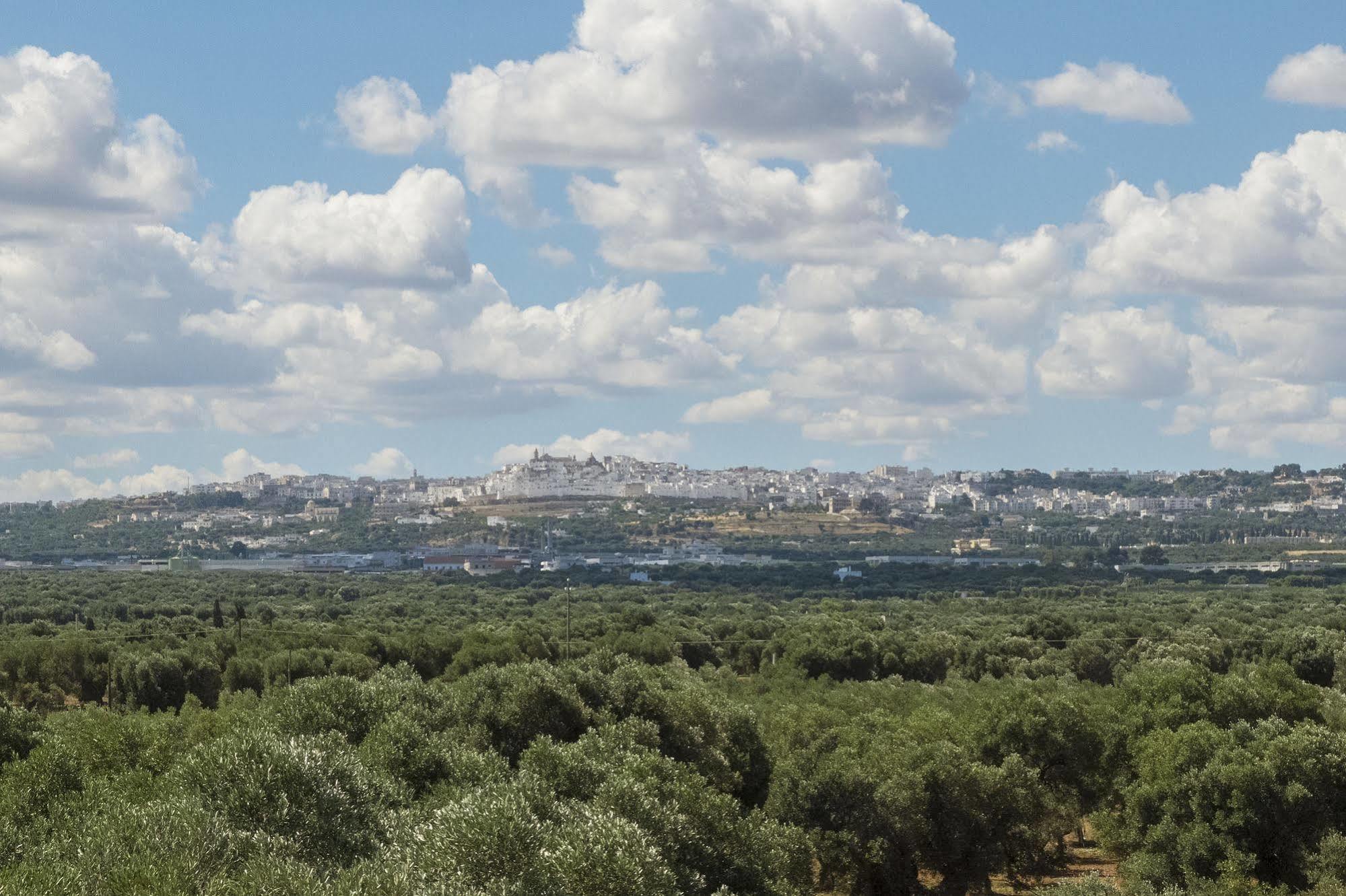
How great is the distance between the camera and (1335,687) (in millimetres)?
51312

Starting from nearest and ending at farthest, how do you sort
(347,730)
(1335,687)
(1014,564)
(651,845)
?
(651,845) → (347,730) → (1335,687) → (1014,564)

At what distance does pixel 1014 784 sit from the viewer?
34438 millimetres

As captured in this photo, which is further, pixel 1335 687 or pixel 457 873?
pixel 1335 687

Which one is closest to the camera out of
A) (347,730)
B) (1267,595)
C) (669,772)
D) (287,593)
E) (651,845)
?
(651,845)

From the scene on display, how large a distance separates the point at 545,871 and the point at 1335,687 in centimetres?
4039

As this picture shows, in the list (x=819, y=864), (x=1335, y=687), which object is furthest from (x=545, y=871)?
(x=1335, y=687)

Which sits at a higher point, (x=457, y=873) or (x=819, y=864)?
(x=457, y=873)

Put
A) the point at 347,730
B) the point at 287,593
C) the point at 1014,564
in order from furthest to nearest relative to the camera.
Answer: the point at 1014,564, the point at 287,593, the point at 347,730

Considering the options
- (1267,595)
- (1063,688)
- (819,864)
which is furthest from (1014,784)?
(1267,595)

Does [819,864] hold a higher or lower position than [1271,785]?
lower

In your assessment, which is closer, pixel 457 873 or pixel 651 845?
pixel 457 873

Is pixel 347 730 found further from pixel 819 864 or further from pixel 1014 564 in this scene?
pixel 1014 564

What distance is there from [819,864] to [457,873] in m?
15.9

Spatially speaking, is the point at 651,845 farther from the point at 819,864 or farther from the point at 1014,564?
the point at 1014,564
